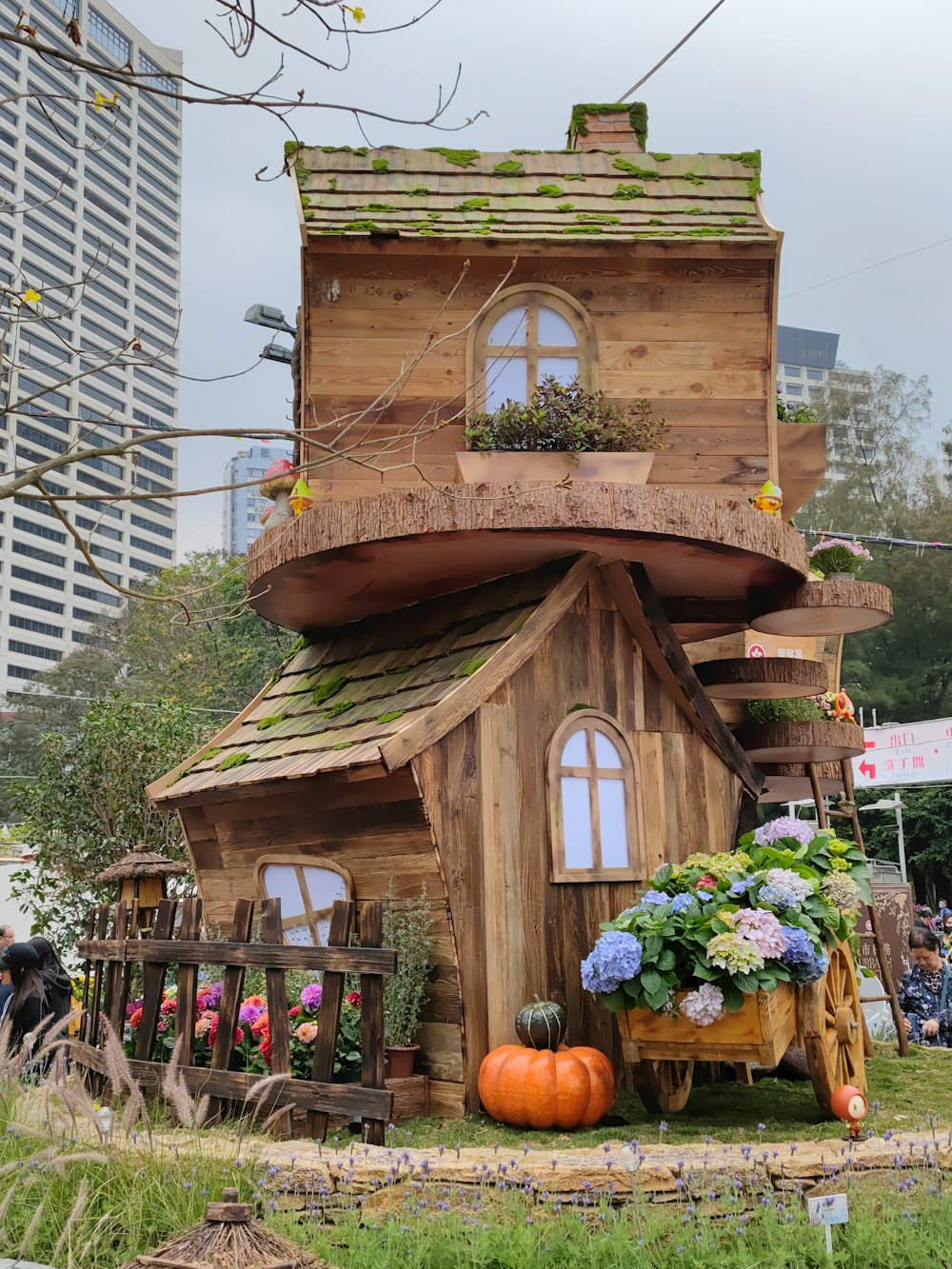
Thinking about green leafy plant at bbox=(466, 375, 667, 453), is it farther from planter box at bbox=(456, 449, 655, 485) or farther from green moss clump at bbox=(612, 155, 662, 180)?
green moss clump at bbox=(612, 155, 662, 180)

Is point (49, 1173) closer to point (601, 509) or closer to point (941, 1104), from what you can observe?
point (601, 509)

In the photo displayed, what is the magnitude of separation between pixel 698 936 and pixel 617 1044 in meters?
1.62

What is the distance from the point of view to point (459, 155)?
10.6m

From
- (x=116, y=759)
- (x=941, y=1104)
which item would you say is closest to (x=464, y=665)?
(x=941, y=1104)

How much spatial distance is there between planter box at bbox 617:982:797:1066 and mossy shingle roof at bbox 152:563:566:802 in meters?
1.93

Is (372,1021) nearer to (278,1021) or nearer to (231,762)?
(278,1021)

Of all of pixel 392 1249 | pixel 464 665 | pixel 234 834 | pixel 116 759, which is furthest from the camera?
pixel 116 759

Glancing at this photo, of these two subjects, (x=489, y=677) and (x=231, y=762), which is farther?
(x=231, y=762)

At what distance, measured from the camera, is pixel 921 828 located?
117 ft

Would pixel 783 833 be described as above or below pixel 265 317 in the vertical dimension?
below

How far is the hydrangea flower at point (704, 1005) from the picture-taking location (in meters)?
6.39

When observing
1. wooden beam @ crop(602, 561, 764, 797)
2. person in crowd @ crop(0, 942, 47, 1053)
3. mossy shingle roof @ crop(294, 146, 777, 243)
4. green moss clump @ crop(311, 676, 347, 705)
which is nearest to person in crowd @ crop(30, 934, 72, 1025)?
person in crowd @ crop(0, 942, 47, 1053)

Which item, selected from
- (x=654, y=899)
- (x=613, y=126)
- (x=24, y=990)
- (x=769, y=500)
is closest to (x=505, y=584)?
(x=769, y=500)

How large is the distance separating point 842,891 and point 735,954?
997 mm
